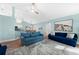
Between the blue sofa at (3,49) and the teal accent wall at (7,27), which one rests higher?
the teal accent wall at (7,27)

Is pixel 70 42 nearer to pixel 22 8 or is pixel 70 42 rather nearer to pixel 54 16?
pixel 54 16

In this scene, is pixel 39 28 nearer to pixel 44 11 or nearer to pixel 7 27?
pixel 44 11

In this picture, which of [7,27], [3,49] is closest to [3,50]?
[3,49]

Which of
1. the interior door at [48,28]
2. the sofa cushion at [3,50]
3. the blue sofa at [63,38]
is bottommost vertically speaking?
the sofa cushion at [3,50]

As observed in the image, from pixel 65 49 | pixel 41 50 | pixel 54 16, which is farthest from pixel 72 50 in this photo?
pixel 54 16

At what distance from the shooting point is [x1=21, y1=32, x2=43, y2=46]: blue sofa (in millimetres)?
2038

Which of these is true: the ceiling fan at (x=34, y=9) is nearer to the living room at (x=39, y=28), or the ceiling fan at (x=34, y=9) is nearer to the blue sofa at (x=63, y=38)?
the living room at (x=39, y=28)

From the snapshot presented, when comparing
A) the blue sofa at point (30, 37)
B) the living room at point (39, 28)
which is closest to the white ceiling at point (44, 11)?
the living room at point (39, 28)

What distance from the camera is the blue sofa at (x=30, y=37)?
6.69 ft

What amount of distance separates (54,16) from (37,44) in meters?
0.70

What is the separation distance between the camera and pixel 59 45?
202 centimetres

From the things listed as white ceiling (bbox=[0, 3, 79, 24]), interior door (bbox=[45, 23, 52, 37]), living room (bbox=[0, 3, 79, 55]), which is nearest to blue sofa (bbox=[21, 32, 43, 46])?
living room (bbox=[0, 3, 79, 55])

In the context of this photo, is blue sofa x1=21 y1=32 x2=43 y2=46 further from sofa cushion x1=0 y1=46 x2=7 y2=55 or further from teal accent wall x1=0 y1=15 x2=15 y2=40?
sofa cushion x1=0 y1=46 x2=7 y2=55

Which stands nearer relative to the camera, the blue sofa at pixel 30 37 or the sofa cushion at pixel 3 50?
the sofa cushion at pixel 3 50
